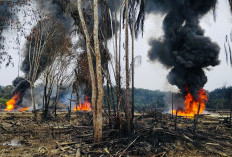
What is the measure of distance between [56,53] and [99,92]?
11584mm

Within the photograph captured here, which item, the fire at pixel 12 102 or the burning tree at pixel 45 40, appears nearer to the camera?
the burning tree at pixel 45 40

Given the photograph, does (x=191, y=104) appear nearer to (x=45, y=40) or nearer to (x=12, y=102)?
(x=45, y=40)

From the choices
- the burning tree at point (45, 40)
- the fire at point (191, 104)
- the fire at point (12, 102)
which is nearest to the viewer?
the burning tree at point (45, 40)

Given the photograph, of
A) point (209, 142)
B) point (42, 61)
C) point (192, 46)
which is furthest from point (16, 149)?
point (192, 46)

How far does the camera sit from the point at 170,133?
7270 mm

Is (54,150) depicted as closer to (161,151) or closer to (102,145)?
(102,145)

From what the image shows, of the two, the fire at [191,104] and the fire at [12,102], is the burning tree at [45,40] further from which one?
the fire at [191,104]

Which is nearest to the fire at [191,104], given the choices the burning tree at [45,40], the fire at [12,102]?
the burning tree at [45,40]

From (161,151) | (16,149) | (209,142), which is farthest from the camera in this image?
(209,142)

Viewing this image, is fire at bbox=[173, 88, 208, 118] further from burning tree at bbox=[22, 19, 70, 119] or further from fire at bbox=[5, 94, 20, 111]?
fire at bbox=[5, 94, 20, 111]

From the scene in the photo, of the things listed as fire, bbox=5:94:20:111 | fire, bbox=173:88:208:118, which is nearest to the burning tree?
fire, bbox=5:94:20:111

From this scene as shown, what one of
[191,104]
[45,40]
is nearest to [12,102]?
[45,40]

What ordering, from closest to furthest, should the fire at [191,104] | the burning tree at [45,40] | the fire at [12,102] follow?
the burning tree at [45,40], the fire at [191,104], the fire at [12,102]

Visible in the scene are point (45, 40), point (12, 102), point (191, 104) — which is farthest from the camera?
point (12, 102)
